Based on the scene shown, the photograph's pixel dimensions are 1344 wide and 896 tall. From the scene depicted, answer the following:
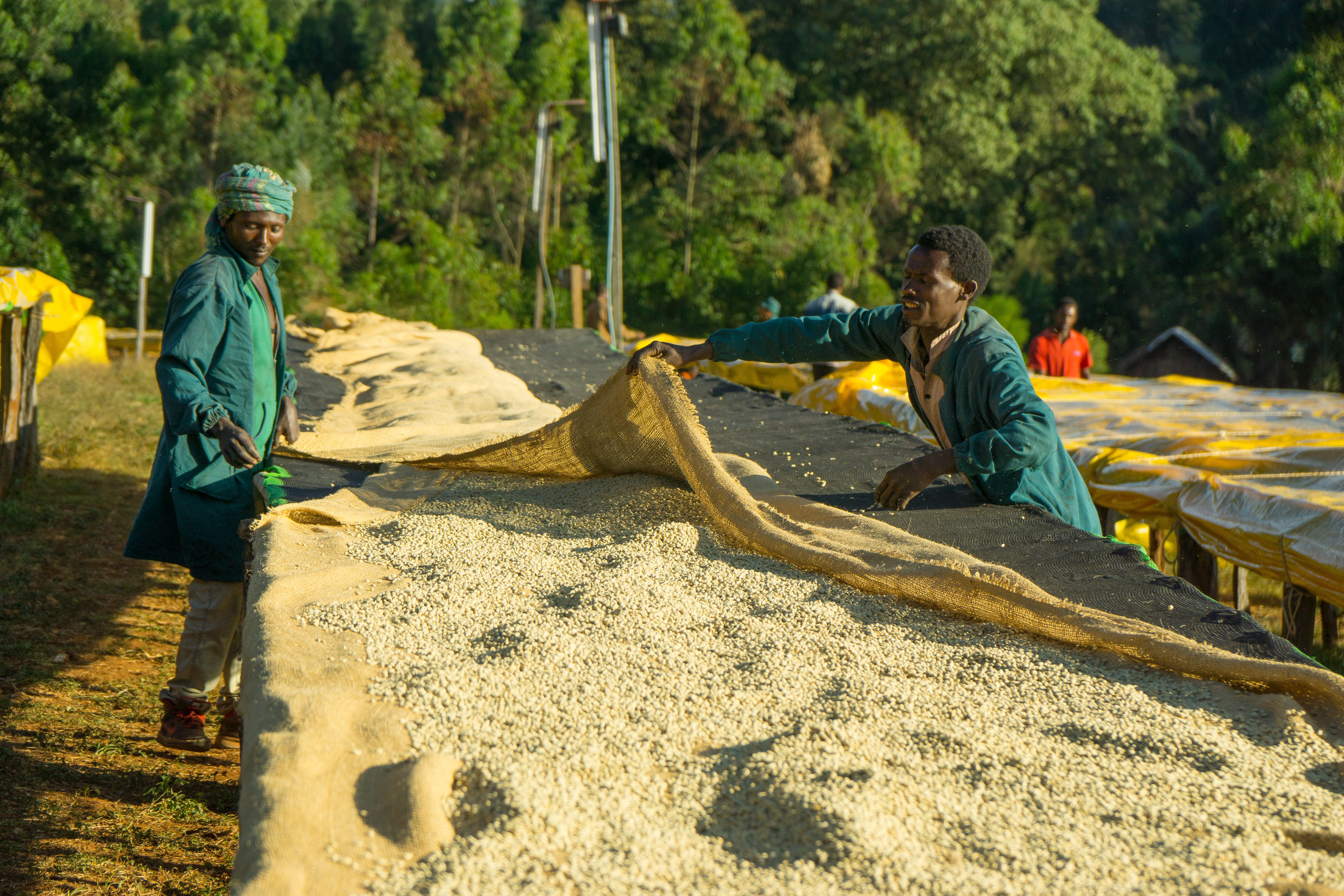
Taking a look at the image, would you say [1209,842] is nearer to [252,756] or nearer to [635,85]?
[252,756]

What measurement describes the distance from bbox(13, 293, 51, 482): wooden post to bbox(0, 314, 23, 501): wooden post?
0.15 feet

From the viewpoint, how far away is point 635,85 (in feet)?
71.9

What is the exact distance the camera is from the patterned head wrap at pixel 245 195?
2494 millimetres

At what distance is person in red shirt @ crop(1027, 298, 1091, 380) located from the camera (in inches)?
282

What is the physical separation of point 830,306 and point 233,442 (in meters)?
6.37

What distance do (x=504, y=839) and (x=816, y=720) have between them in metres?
0.51

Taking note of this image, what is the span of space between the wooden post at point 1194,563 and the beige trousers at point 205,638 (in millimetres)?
3736

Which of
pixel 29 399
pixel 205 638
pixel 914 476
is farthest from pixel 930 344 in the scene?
pixel 29 399

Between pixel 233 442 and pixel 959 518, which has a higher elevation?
→ pixel 233 442

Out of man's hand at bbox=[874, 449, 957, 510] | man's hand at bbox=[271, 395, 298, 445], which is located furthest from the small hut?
man's hand at bbox=[271, 395, 298, 445]

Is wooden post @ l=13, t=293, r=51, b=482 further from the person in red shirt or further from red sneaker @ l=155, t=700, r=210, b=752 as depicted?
the person in red shirt

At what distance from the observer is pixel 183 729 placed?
255 centimetres

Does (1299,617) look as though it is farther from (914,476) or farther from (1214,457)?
(914,476)

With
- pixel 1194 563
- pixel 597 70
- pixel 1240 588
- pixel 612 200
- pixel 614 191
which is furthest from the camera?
pixel 614 191
